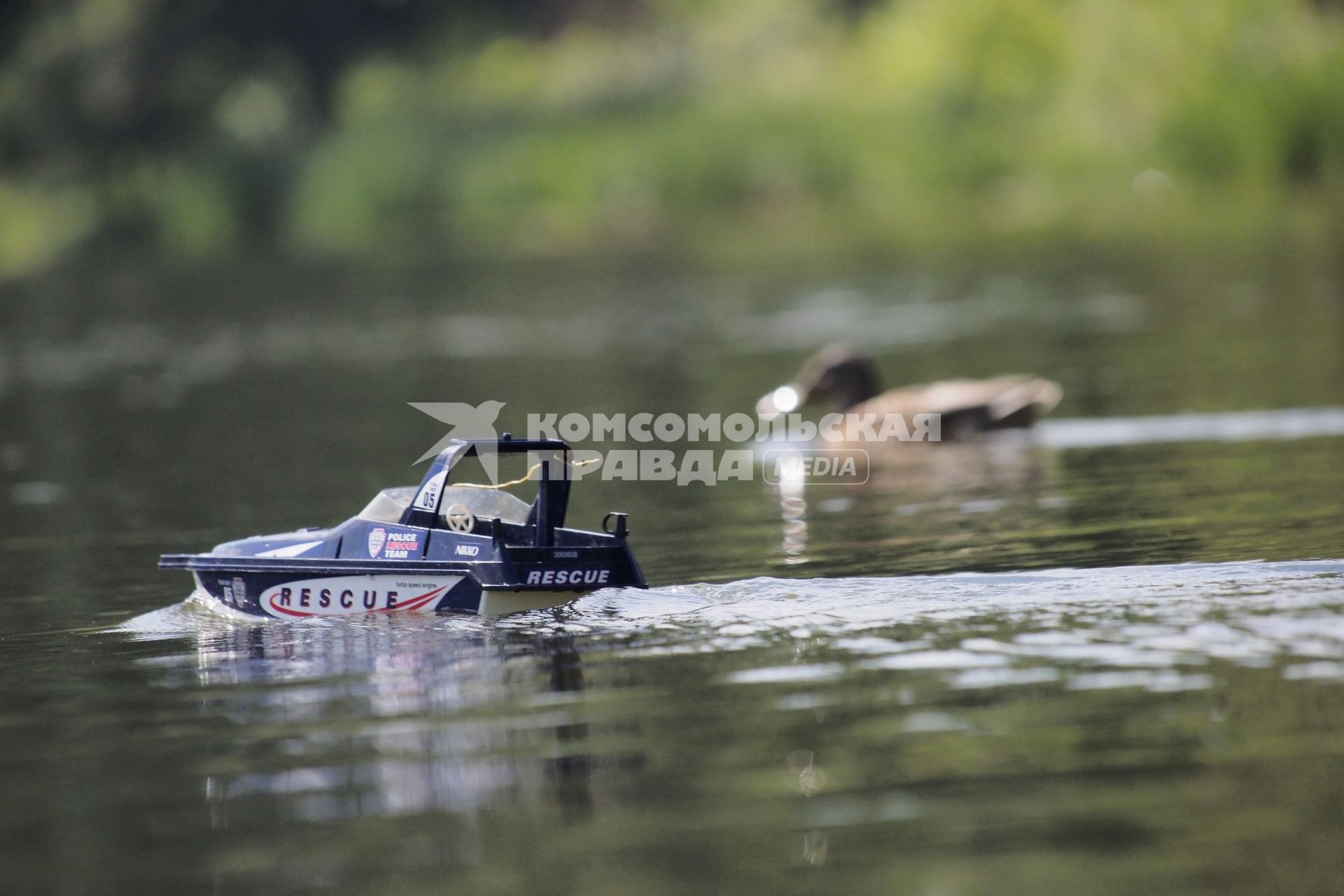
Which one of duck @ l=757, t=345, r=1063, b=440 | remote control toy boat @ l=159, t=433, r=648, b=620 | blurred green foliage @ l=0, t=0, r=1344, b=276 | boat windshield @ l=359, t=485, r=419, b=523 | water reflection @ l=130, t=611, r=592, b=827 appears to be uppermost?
blurred green foliage @ l=0, t=0, r=1344, b=276

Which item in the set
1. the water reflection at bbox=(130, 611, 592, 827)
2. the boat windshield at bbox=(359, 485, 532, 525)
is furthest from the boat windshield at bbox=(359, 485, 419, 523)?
the water reflection at bbox=(130, 611, 592, 827)

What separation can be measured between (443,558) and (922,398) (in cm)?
999

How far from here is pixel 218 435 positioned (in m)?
27.7

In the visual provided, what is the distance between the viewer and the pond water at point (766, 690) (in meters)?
8.52

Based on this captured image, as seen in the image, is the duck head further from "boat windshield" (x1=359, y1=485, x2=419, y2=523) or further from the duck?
"boat windshield" (x1=359, y1=485, x2=419, y2=523)

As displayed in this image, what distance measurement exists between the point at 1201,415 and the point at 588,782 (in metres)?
14.0

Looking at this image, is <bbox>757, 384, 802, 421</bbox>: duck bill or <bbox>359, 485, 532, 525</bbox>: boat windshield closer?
<bbox>359, 485, 532, 525</bbox>: boat windshield

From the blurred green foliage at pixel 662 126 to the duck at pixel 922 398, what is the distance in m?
20.9

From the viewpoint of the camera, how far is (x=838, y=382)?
2333 centimetres

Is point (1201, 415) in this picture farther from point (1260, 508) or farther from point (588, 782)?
point (588, 782)

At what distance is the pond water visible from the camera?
8523mm

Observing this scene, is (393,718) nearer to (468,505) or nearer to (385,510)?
(468,505)

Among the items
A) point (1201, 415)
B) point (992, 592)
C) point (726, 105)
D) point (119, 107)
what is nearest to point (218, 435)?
point (1201, 415)

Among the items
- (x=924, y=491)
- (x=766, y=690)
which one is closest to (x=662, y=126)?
(x=924, y=491)
